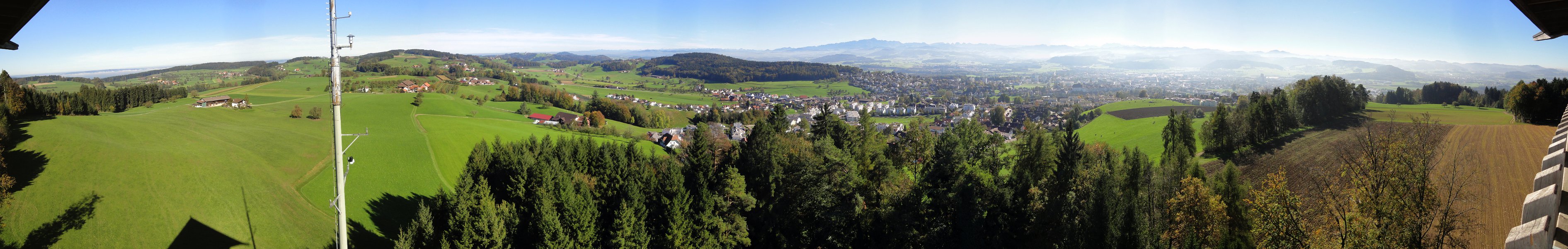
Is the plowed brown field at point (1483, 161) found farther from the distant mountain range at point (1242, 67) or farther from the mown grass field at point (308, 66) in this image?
the mown grass field at point (308, 66)

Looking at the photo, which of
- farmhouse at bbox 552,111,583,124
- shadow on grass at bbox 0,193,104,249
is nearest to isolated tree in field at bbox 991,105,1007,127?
farmhouse at bbox 552,111,583,124

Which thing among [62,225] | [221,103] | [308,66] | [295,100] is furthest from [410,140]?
[308,66]

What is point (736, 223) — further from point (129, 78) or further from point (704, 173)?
point (129, 78)

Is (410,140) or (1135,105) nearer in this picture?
(410,140)

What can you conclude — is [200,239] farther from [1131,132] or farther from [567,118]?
[1131,132]

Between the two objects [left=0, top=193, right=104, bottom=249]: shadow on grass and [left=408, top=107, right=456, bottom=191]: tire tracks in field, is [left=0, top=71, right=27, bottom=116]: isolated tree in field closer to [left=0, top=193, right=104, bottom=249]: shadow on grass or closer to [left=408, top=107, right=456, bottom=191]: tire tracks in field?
[left=0, top=193, right=104, bottom=249]: shadow on grass
